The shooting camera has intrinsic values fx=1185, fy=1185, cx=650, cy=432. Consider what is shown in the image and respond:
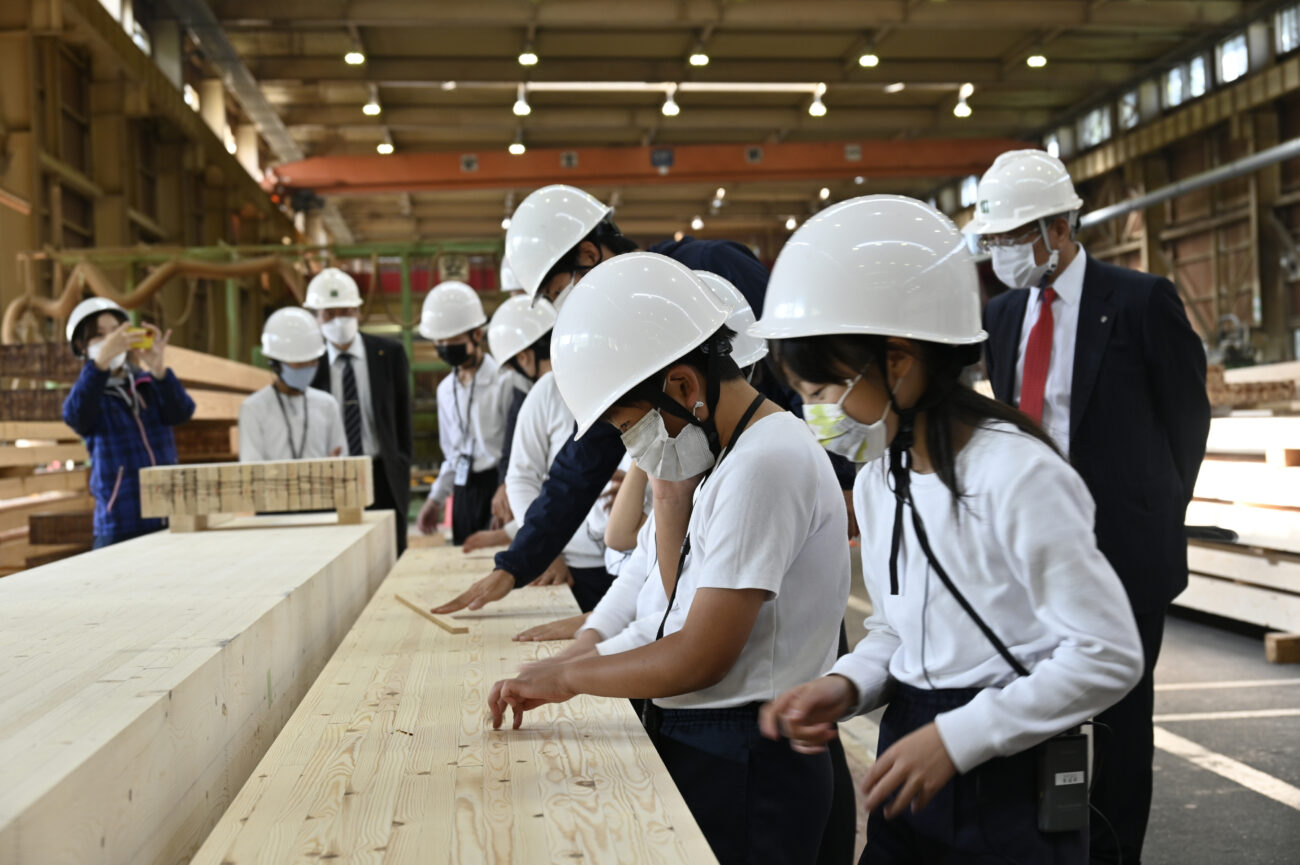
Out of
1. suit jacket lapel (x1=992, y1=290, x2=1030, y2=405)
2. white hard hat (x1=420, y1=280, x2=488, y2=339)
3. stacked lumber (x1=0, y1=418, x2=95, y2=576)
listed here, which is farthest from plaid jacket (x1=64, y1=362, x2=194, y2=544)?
suit jacket lapel (x1=992, y1=290, x2=1030, y2=405)

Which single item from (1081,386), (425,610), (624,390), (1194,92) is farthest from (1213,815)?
(1194,92)

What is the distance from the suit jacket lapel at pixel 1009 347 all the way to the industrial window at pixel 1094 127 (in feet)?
58.5

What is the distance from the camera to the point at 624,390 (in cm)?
197

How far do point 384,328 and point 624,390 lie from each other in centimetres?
960

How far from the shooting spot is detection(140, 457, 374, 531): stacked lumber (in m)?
4.41

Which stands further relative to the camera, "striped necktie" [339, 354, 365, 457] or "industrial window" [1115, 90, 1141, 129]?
"industrial window" [1115, 90, 1141, 129]

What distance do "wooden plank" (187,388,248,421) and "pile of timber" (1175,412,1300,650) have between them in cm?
638

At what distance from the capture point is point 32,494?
6875 mm

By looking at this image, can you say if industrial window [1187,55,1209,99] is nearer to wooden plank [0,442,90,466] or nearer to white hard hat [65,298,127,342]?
wooden plank [0,442,90,466]

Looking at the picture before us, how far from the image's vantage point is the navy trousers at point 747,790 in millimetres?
1949

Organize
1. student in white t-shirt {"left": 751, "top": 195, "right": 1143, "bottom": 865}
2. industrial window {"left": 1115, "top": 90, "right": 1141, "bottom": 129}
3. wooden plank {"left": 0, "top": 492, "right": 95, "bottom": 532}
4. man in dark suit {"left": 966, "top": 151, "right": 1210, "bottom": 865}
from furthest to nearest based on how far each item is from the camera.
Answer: industrial window {"left": 1115, "top": 90, "right": 1141, "bottom": 129} → wooden plank {"left": 0, "top": 492, "right": 95, "bottom": 532} → man in dark suit {"left": 966, "top": 151, "right": 1210, "bottom": 865} → student in white t-shirt {"left": 751, "top": 195, "right": 1143, "bottom": 865}

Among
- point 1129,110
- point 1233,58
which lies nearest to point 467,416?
point 1233,58

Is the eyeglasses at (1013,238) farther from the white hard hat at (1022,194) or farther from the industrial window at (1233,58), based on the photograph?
the industrial window at (1233,58)

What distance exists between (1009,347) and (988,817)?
2163 mm
